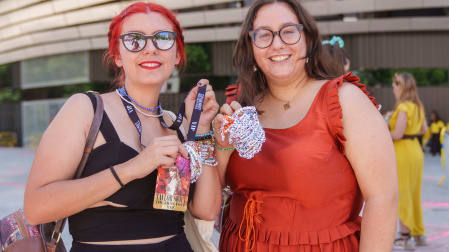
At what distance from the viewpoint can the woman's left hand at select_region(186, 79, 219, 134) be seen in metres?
2.25

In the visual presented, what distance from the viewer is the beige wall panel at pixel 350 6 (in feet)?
54.9

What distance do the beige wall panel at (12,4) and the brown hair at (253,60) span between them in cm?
2185

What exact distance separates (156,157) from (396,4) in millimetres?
16874

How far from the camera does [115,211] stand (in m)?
2.01

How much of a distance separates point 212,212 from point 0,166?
15.7m

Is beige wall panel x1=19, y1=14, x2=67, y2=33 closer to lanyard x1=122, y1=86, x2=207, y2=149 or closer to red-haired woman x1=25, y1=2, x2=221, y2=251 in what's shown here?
red-haired woman x1=25, y1=2, x2=221, y2=251

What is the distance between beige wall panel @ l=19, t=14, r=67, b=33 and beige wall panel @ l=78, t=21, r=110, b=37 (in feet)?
3.73

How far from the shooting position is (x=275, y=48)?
2.26m

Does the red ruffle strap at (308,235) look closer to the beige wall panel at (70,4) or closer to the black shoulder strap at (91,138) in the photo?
the black shoulder strap at (91,138)

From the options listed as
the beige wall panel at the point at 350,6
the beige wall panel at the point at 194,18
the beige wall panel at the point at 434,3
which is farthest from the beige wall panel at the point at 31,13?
the beige wall panel at the point at 434,3

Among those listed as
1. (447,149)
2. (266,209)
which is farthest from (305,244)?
(447,149)

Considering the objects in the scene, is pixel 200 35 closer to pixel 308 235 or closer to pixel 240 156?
pixel 240 156

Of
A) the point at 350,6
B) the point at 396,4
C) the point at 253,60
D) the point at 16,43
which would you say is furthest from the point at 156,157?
the point at 16,43

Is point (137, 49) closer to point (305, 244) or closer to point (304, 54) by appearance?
point (304, 54)
